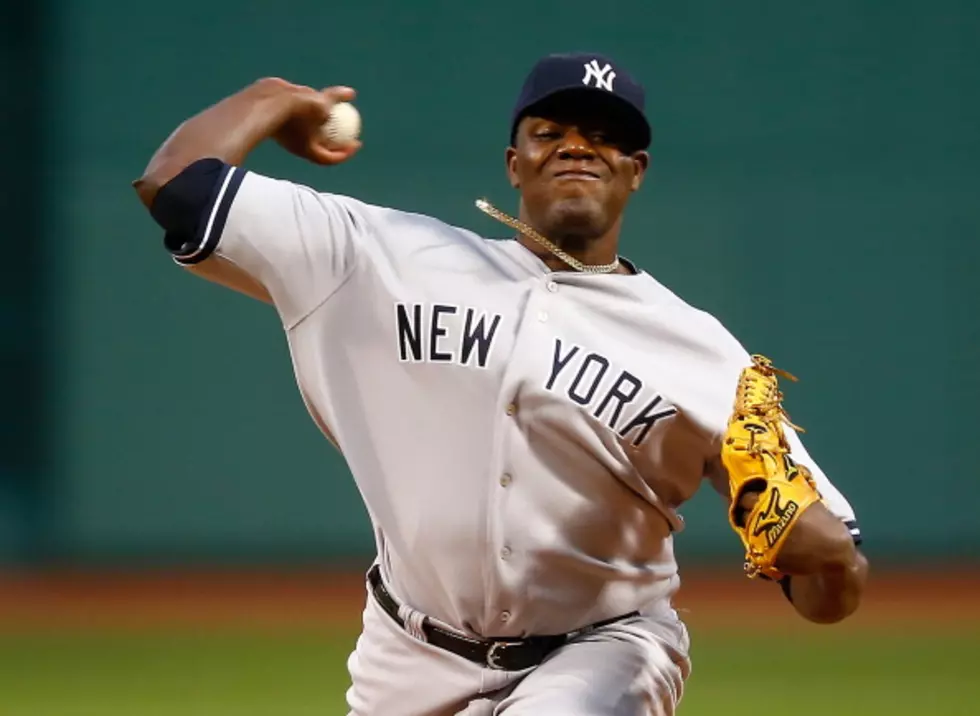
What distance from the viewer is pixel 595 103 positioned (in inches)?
138

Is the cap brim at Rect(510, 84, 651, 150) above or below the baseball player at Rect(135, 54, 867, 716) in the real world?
above

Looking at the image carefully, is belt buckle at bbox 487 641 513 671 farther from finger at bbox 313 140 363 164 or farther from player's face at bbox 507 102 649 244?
finger at bbox 313 140 363 164

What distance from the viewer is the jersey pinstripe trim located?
10.6 ft

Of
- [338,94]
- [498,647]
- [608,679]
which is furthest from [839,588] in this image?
[338,94]

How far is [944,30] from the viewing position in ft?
38.8

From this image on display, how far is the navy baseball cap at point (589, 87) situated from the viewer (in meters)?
3.48

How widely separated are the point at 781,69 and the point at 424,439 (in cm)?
911

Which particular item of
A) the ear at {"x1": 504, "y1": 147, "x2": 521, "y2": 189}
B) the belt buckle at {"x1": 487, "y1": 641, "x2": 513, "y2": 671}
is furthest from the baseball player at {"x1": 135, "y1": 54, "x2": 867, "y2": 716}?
the ear at {"x1": 504, "y1": 147, "x2": 521, "y2": 189}

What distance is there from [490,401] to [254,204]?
657 mm

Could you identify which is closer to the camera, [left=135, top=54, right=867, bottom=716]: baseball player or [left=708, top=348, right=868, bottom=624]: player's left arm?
[left=708, top=348, right=868, bottom=624]: player's left arm

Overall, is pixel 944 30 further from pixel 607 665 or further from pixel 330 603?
pixel 607 665

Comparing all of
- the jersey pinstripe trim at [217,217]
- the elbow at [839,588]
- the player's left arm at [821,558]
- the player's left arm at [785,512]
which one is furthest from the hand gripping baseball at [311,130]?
the elbow at [839,588]

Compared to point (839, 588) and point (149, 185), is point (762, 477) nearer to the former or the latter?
point (839, 588)

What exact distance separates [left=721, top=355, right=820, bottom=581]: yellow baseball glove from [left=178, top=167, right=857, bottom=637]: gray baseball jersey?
0.18 m
